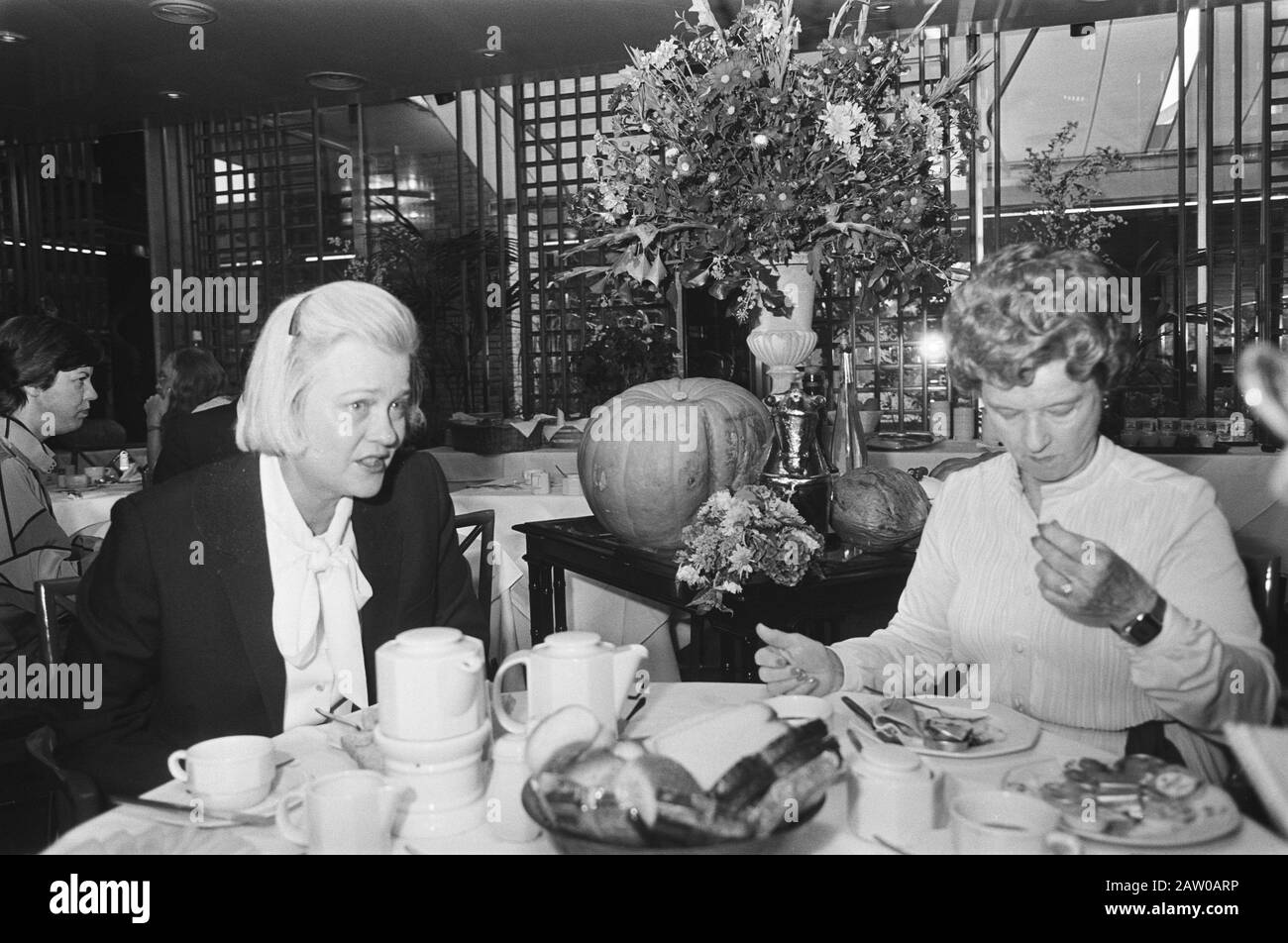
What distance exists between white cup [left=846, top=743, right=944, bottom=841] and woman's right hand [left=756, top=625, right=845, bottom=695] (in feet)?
1.62

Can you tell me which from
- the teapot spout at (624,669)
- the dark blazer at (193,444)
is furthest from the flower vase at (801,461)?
the dark blazer at (193,444)

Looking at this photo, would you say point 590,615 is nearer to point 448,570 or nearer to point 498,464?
point 498,464

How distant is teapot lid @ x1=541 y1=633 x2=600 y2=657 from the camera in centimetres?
108

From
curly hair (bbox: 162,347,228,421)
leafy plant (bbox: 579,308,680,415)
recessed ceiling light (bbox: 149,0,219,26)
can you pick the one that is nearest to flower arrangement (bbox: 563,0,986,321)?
leafy plant (bbox: 579,308,680,415)

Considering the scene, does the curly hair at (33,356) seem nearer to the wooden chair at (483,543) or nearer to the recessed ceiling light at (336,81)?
the wooden chair at (483,543)

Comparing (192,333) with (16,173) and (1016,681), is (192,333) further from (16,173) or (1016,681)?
(1016,681)

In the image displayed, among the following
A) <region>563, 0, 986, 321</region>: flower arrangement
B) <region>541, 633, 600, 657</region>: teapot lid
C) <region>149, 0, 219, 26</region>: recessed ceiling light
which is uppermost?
<region>149, 0, 219, 26</region>: recessed ceiling light

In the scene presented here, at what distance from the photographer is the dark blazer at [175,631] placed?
4.66 feet

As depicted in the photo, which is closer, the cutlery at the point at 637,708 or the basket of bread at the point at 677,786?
the basket of bread at the point at 677,786

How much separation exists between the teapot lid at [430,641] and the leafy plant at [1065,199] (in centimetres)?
491

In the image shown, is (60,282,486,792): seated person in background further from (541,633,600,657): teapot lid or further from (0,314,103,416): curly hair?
(0,314,103,416): curly hair

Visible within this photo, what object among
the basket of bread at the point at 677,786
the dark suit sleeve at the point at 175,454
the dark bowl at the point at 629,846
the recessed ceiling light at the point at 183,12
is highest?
the recessed ceiling light at the point at 183,12

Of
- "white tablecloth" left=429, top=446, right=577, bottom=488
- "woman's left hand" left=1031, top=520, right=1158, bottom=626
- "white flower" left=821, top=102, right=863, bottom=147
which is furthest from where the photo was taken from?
"white tablecloth" left=429, top=446, right=577, bottom=488

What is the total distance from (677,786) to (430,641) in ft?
1.01
